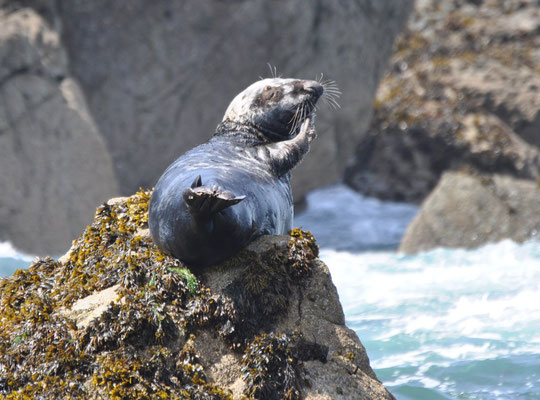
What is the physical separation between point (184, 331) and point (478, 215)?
8.55m

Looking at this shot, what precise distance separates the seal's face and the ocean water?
2.13m

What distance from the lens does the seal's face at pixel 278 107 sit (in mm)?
6152

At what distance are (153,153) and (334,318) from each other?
8.98 metres

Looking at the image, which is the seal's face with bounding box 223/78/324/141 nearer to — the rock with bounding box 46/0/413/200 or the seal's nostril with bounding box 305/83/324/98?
the seal's nostril with bounding box 305/83/324/98

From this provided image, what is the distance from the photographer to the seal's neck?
605 cm

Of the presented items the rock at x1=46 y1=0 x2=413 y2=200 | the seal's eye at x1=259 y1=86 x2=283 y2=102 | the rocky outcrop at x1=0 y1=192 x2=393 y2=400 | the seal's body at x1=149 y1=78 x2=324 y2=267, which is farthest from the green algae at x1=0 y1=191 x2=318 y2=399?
the rock at x1=46 y1=0 x2=413 y2=200

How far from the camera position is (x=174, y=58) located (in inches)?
523

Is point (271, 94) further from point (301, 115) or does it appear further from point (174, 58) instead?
point (174, 58)

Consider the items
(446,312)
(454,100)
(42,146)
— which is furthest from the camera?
(454,100)

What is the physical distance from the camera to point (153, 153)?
13.5 m

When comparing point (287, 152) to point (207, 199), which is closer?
point (207, 199)

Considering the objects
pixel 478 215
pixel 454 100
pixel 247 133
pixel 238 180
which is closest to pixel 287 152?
pixel 247 133

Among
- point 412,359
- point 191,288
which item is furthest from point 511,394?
point 191,288

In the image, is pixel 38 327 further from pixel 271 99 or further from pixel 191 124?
pixel 191 124
